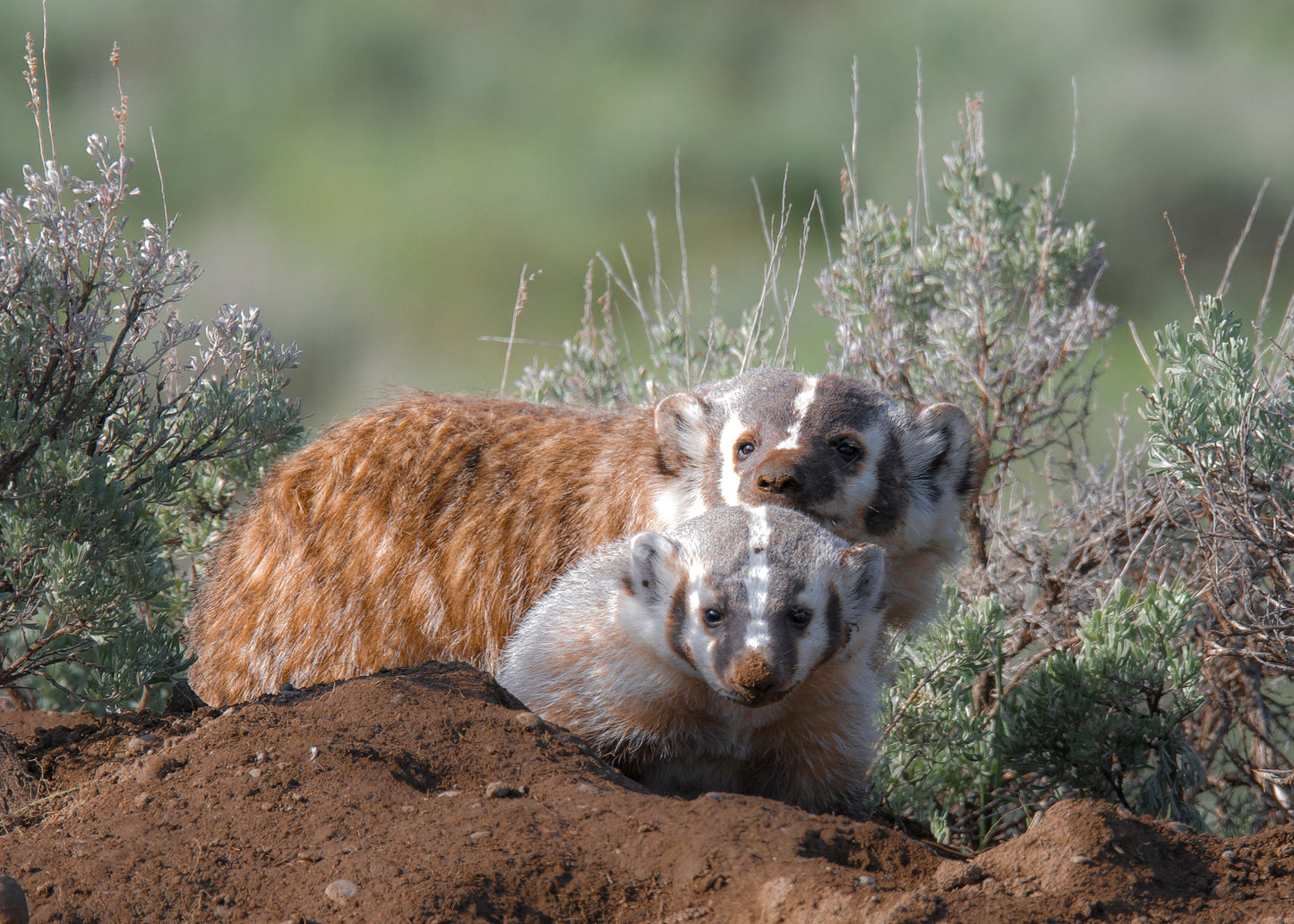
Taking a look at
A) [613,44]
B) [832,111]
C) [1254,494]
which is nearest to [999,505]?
[1254,494]

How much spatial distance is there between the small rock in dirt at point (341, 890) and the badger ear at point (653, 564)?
122 centimetres

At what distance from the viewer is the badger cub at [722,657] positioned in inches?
119

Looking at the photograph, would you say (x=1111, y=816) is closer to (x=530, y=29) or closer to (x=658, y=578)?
(x=658, y=578)

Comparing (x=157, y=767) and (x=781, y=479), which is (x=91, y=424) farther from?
(x=781, y=479)

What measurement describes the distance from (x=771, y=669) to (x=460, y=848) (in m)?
0.87

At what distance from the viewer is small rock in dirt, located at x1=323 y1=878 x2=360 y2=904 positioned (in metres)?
2.11

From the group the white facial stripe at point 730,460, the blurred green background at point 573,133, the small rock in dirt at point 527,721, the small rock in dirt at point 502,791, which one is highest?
the blurred green background at point 573,133

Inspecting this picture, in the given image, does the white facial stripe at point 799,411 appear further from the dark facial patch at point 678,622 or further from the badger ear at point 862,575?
the dark facial patch at point 678,622

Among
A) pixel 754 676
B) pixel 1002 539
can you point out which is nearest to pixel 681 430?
pixel 754 676

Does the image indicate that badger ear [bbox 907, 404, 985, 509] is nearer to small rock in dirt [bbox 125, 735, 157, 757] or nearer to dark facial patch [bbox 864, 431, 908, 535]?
dark facial patch [bbox 864, 431, 908, 535]

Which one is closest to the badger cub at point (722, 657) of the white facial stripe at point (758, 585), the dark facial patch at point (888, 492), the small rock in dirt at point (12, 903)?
the white facial stripe at point (758, 585)

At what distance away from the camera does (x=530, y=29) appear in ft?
59.6

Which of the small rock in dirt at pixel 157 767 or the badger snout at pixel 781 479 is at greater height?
the badger snout at pixel 781 479

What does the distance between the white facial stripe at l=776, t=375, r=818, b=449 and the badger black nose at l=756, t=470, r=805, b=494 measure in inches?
5.6
